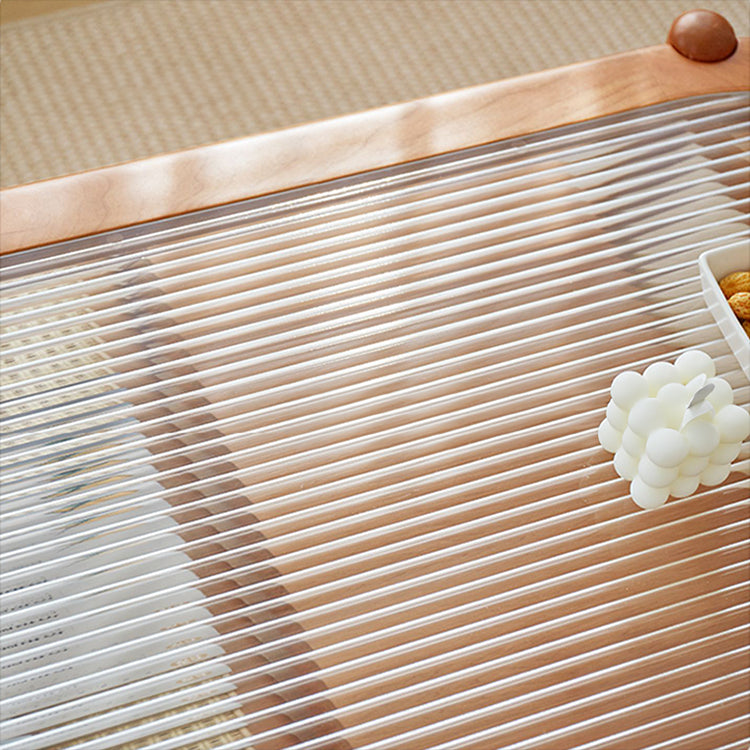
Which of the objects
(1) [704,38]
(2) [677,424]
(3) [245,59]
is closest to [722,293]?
(2) [677,424]

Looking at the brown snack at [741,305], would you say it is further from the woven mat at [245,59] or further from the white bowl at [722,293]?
the woven mat at [245,59]

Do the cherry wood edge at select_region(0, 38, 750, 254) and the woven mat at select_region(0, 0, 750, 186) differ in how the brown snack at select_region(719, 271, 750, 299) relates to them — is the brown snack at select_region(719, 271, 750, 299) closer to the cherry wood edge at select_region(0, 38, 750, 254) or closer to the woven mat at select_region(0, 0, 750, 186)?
the cherry wood edge at select_region(0, 38, 750, 254)

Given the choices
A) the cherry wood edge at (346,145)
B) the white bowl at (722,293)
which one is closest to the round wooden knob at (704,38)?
the cherry wood edge at (346,145)

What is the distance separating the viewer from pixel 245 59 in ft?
6.38

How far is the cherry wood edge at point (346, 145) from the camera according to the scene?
0.99 meters

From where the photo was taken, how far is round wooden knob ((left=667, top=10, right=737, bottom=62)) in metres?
1.09

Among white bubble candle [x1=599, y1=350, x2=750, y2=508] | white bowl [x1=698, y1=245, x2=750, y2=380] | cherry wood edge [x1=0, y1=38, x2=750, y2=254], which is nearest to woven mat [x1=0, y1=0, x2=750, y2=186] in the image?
cherry wood edge [x1=0, y1=38, x2=750, y2=254]

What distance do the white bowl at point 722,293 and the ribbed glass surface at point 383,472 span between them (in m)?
0.02

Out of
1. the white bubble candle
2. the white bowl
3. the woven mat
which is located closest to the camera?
the white bubble candle

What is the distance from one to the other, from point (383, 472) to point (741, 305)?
388mm

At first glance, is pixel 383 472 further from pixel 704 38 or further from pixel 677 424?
pixel 704 38

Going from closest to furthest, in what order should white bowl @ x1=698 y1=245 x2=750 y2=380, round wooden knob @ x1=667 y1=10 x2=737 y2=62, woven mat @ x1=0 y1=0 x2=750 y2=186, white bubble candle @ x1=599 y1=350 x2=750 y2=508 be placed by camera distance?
white bubble candle @ x1=599 y1=350 x2=750 y2=508
white bowl @ x1=698 y1=245 x2=750 y2=380
round wooden knob @ x1=667 y1=10 x2=737 y2=62
woven mat @ x1=0 y1=0 x2=750 y2=186

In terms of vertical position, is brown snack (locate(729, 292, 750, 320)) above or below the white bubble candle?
above

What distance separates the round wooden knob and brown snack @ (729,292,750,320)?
33 centimetres
